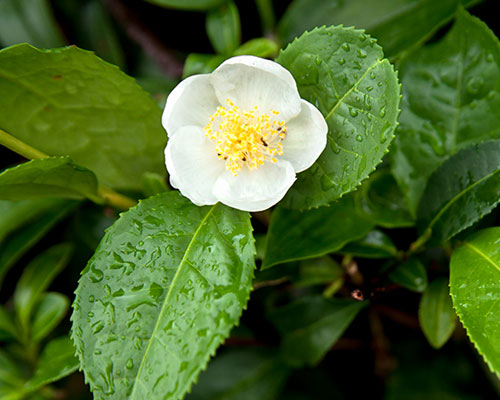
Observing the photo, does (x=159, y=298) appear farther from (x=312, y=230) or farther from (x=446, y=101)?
(x=446, y=101)

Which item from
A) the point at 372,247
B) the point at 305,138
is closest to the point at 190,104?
the point at 305,138

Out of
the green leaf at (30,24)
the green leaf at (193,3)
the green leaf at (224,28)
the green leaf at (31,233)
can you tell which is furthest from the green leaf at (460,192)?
the green leaf at (30,24)

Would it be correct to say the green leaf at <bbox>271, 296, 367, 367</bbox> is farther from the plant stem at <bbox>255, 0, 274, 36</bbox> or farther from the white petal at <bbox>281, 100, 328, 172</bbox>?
the plant stem at <bbox>255, 0, 274, 36</bbox>

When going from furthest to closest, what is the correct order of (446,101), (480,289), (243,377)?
(243,377) → (446,101) → (480,289)

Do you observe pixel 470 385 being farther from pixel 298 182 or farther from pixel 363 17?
pixel 363 17

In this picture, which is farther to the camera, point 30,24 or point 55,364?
point 30,24

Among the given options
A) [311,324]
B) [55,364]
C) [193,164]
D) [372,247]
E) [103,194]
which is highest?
[193,164]

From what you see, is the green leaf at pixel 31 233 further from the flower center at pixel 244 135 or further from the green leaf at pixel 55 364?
the flower center at pixel 244 135

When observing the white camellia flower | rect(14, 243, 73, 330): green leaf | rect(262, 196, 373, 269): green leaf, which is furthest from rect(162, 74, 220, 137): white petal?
rect(14, 243, 73, 330): green leaf
